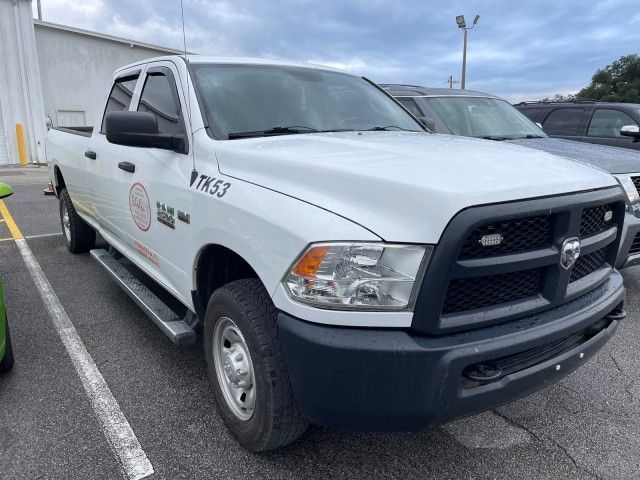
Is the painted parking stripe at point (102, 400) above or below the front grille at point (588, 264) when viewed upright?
below

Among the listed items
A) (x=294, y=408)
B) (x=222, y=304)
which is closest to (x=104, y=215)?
(x=222, y=304)

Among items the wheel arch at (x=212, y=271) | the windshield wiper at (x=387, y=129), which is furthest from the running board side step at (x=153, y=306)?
the windshield wiper at (x=387, y=129)

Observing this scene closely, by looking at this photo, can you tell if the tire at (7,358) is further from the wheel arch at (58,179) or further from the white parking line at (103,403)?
the wheel arch at (58,179)

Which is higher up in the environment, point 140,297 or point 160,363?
point 140,297

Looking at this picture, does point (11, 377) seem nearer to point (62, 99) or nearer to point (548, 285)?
point (548, 285)

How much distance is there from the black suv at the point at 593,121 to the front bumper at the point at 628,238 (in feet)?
→ 12.4

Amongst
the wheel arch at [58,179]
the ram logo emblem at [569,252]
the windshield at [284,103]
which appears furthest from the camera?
the wheel arch at [58,179]

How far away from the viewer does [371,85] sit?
4.07 meters

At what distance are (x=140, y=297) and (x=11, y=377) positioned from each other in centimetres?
89

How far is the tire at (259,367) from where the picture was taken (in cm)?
218

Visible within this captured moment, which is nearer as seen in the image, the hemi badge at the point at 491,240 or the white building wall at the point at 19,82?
the hemi badge at the point at 491,240

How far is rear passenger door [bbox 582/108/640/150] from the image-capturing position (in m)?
8.17

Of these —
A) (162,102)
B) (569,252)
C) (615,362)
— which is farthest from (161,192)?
(615,362)

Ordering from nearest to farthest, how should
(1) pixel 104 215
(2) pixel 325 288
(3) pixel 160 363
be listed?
1. (2) pixel 325 288
2. (3) pixel 160 363
3. (1) pixel 104 215
